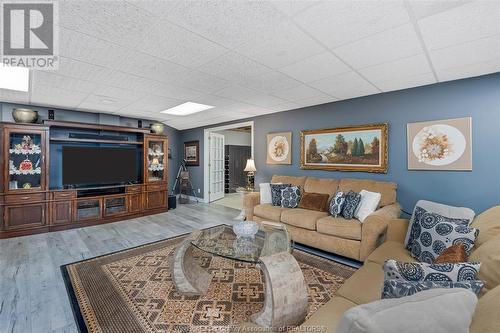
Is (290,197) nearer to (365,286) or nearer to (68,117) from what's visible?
(365,286)

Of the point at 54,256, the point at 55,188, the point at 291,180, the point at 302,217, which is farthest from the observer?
the point at 55,188

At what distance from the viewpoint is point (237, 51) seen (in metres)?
2.15

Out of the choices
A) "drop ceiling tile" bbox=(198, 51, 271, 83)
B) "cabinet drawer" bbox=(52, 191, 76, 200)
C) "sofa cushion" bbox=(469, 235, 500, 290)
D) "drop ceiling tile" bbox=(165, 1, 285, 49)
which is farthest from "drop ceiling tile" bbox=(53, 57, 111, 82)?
"sofa cushion" bbox=(469, 235, 500, 290)

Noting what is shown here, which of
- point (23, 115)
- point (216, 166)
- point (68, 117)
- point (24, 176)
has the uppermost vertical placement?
point (68, 117)

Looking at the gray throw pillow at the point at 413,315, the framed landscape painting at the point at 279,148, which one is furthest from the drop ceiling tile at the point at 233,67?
the gray throw pillow at the point at 413,315

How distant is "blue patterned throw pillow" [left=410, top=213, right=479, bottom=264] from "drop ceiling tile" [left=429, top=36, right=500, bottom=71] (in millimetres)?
1563

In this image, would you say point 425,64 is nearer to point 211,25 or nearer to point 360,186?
point 360,186

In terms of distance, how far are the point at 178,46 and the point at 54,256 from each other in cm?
320

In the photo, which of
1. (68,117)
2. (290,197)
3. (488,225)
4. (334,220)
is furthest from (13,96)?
(488,225)

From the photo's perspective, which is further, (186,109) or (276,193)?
(186,109)

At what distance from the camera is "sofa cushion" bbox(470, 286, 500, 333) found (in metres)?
0.71

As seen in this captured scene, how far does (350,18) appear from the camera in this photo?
5.40ft

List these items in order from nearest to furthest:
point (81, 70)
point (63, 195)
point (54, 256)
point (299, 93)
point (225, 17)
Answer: point (225, 17) → point (81, 70) → point (54, 256) → point (299, 93) → point (63, 195)

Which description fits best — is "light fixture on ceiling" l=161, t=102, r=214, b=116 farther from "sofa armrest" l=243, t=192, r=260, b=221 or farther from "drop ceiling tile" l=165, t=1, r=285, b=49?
"drop ceiling tile" l=165, t=1, r=285, b=49
